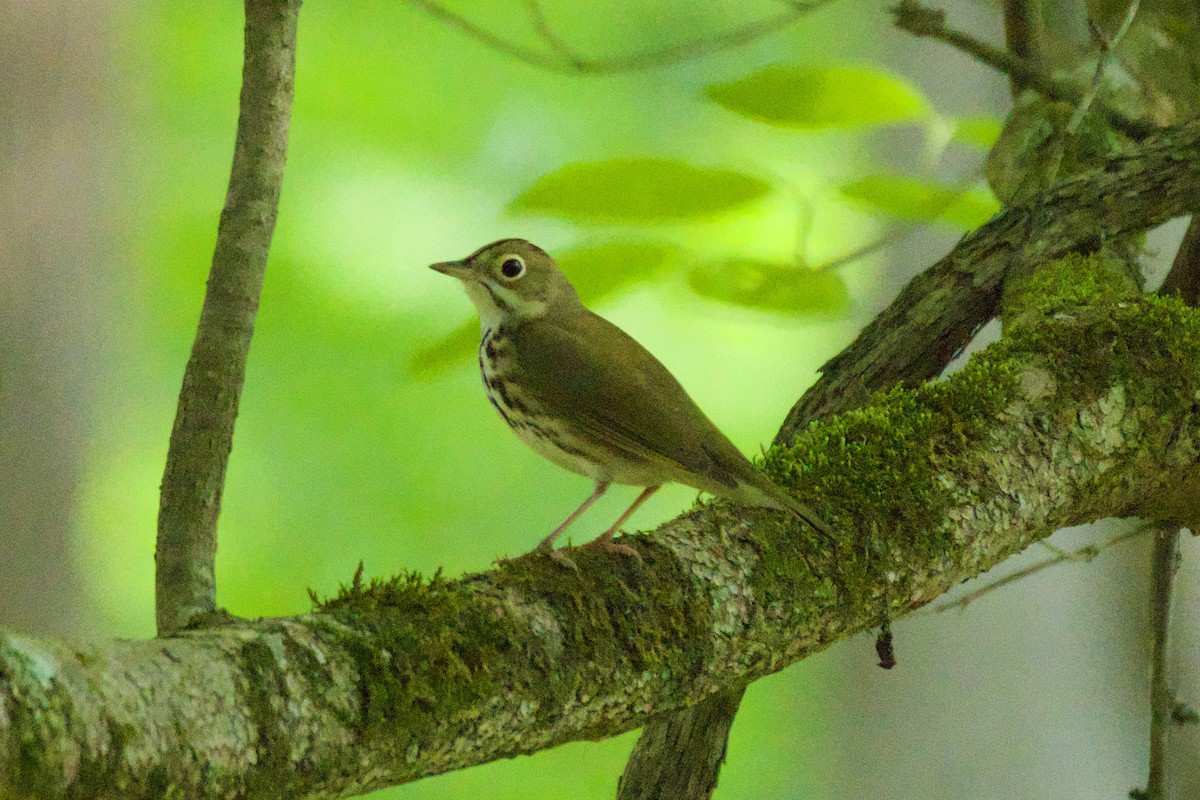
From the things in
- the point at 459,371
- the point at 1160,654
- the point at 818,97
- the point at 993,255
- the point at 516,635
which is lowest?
the point at 516,635

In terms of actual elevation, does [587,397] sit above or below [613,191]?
below

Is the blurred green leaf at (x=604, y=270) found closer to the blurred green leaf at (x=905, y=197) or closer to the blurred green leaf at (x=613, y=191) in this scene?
the blurred green leaf at (x=613, y=191)

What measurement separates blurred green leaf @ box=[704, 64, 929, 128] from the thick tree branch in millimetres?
405

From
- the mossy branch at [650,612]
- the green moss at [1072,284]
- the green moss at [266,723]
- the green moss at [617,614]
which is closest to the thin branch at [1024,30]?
the green moss at [1072,284]

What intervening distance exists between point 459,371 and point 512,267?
1.83 m

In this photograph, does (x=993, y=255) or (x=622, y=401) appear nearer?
(x=622, y=401)

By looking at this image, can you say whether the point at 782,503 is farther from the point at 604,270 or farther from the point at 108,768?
the point at 108,768

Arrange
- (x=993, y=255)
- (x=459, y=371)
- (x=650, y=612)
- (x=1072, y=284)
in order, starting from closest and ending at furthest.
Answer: (x=650, y=612) < (x=1072, y=284) < (x=993, y=255) < (x=459, y=371)

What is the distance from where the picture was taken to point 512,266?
2.20 meters

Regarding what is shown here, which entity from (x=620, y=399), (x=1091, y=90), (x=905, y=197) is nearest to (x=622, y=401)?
(x=620, y=399)

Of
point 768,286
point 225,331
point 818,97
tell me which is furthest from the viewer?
point 768,286

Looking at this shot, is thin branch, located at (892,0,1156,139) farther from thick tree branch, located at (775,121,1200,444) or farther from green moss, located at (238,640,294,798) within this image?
green moss, located at (238,640,294,798)

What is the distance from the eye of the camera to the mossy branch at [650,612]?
949 mm

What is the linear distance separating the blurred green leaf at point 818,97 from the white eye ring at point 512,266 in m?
0.50
